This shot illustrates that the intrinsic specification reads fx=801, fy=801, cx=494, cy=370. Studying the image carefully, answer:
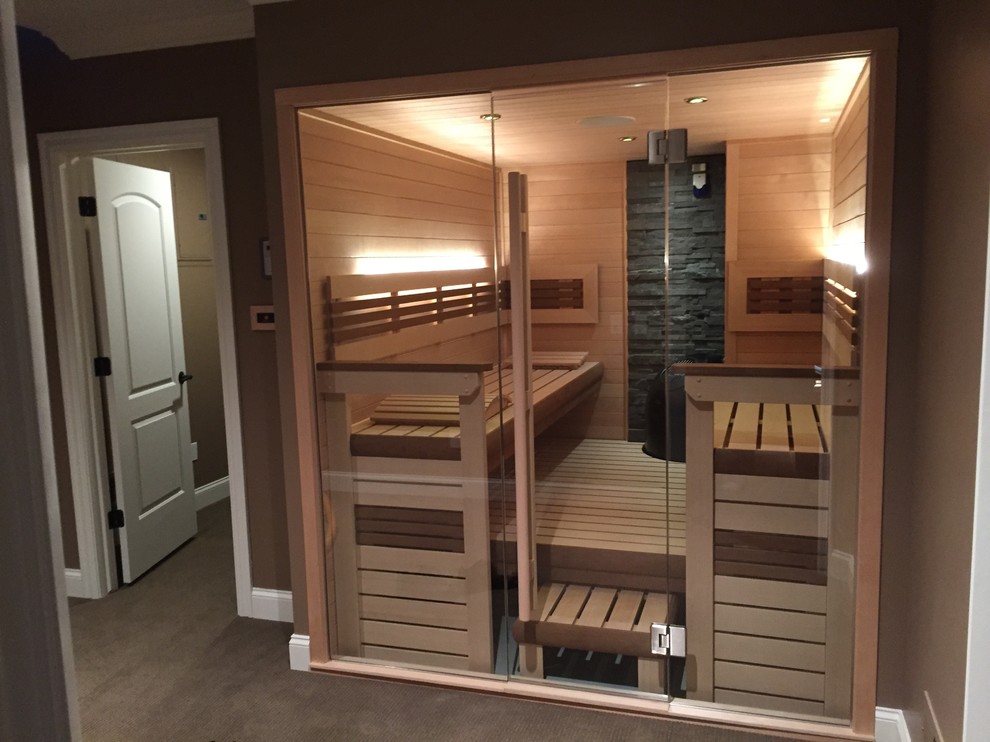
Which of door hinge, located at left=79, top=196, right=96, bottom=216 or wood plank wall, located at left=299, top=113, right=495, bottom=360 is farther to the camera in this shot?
door hinge, located at left=79, top=196, right=96, bottom=216

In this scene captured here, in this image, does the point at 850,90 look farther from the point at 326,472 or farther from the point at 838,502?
the point at 326,472

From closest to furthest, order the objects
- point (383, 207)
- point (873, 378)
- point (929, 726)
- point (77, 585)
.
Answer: point (929, 726), point (873, 378), point (383, 207), point (77, 585)

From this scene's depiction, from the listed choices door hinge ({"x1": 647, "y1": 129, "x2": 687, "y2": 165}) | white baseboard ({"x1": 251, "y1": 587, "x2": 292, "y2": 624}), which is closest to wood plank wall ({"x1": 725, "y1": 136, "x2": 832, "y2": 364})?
door hinge ({"x1": 647, "y1": 129, "x2": 687, "y2": 165})

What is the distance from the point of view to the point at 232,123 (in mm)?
3047

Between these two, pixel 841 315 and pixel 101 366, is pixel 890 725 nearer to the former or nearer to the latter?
pixel 841 315

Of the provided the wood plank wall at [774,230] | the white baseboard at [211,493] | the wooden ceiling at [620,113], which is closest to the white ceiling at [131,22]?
the wooden ceiling at [620,113]

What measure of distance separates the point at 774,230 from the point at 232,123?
79.4 inches

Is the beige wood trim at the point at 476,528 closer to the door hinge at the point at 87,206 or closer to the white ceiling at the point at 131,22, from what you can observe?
the white ceiling at the point at 131,22

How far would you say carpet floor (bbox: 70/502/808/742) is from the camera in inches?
97.6

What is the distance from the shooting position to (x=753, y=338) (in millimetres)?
2389

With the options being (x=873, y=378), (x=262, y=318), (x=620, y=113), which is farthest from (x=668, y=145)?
(x=262, y=318)

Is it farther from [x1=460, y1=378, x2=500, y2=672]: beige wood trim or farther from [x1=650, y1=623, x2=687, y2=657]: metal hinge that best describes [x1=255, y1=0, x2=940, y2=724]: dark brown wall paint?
[x1=460, y1=378, x2=500, y2=672]: beige wood trim

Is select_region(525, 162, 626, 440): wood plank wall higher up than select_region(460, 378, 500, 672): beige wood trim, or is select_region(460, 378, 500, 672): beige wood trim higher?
select_region(525, 162, 626, 440): wood plank wall

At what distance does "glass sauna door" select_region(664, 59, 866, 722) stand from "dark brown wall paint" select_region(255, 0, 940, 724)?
0.35 feet
